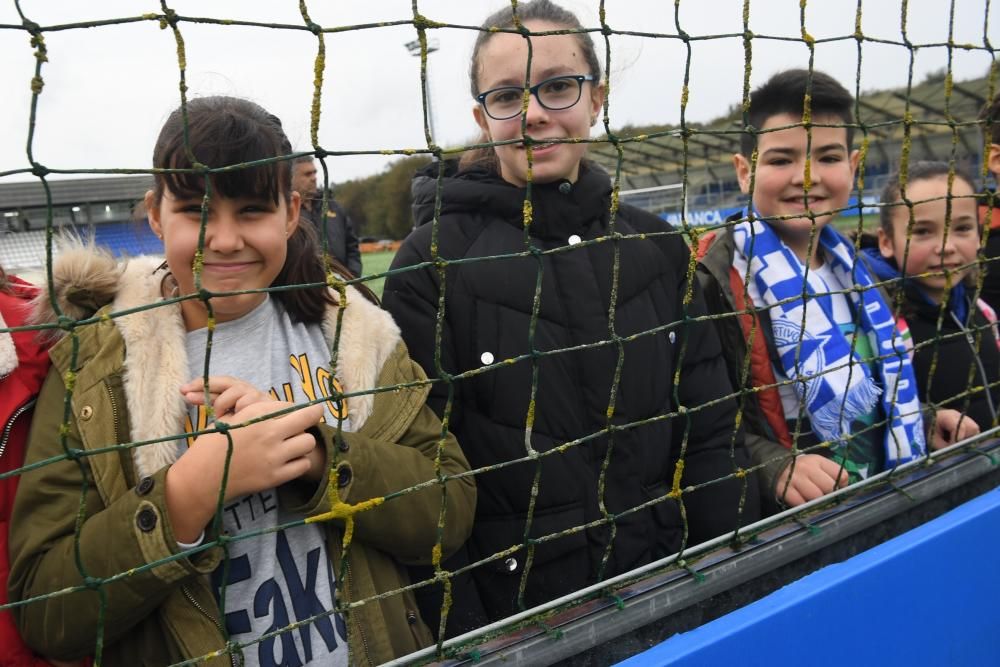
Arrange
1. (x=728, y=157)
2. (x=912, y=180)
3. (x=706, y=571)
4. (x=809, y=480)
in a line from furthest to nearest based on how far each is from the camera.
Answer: (x=728, y=157)
(x=912, y=180)
(x=809, y=480)
(x=706, y=571)

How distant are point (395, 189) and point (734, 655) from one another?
61.3 feet

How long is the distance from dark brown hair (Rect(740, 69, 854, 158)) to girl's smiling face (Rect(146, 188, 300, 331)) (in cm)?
105

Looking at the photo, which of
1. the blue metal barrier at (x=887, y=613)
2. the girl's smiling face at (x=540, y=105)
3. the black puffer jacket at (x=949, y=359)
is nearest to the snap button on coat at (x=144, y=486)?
the blue metal barrier at (x=887, y=613)

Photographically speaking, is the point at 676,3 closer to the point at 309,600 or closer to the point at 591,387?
the point at 591,387

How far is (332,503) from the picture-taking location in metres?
0.90

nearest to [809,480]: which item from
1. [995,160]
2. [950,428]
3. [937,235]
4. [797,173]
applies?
[950,428]

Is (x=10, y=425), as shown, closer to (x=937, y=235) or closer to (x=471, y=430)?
(x=471, y=430)

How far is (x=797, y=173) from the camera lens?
1.53 meters

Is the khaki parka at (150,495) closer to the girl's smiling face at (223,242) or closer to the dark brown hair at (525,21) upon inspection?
the girl's smiling face at (223,242)

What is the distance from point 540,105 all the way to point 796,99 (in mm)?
677

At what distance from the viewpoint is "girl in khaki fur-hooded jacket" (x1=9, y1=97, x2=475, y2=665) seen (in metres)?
0.83

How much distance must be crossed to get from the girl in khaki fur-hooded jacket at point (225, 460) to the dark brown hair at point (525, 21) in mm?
428

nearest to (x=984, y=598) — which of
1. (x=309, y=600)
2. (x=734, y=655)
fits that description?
(x=734, y=655)

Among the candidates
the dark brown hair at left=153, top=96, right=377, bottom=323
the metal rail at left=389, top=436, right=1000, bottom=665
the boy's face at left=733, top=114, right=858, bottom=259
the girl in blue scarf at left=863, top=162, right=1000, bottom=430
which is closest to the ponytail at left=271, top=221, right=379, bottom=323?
the dark brown hair at left=153, top=96, right=377, bottom=323
